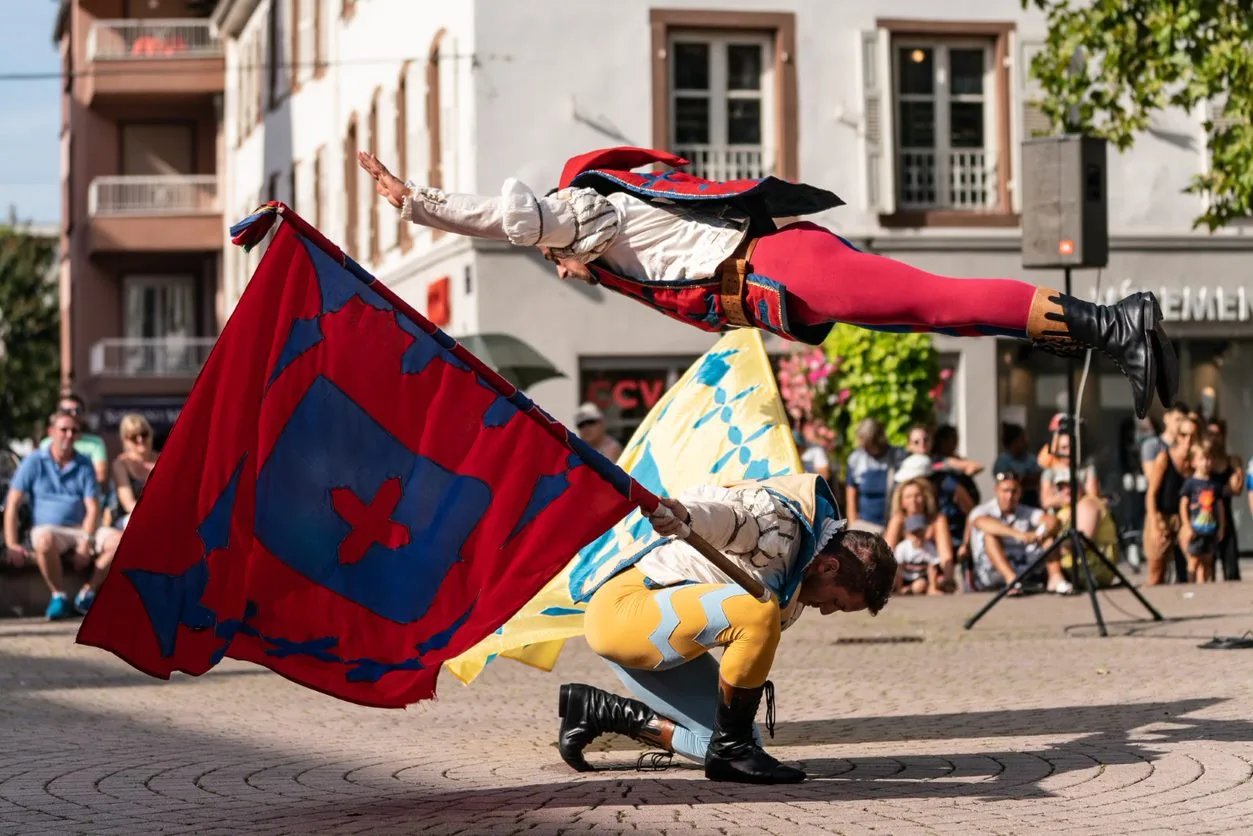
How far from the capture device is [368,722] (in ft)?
29.0

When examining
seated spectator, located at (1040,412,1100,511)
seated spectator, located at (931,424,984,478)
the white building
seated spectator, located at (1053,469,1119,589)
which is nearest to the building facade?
the white building

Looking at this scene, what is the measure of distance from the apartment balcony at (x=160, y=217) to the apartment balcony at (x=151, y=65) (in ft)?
5.99

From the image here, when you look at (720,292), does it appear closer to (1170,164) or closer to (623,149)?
(623,149)

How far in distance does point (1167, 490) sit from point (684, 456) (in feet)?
31.8

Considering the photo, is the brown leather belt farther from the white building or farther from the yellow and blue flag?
the white building

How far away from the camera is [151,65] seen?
4428cm

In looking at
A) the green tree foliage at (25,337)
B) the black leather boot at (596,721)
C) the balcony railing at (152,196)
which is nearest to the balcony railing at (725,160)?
the black leather boot at (596,721)

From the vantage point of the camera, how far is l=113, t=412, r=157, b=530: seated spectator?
15680 mm

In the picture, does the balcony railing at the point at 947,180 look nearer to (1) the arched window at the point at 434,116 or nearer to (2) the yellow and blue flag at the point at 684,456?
(1) the arched window at the point at 434,116

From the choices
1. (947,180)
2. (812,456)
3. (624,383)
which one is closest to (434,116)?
(624,383)

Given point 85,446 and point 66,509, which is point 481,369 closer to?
point 66,509

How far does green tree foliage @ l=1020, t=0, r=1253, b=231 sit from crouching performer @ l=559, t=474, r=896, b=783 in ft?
30.2

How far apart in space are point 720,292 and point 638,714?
1531 mm

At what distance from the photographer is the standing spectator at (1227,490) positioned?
1699cm
